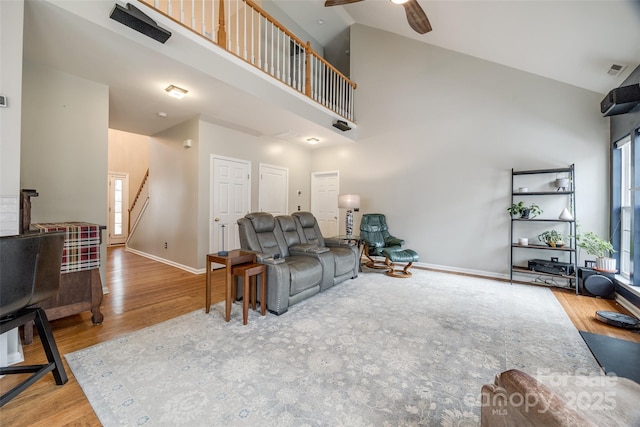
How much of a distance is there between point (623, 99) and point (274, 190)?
17.3ft

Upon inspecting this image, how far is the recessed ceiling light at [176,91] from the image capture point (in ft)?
10.7

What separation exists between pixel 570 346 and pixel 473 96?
13.1ft

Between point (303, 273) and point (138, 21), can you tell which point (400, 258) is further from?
point (138, 21)

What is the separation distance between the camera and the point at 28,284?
4.80 feet

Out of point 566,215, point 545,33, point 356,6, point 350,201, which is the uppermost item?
point 356,6

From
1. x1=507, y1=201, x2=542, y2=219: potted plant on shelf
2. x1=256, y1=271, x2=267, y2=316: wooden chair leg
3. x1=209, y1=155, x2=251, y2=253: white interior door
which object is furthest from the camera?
x1=209, y1=155, x2=251, y2=253: white interior door

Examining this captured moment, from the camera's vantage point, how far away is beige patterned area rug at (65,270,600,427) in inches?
56.9

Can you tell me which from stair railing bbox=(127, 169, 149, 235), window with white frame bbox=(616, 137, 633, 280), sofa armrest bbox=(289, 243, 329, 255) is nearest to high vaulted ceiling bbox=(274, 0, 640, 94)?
window with white frame bbox=(616, 137, 633, 280)

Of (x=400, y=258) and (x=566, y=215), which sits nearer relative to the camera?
(x=566, y=215)

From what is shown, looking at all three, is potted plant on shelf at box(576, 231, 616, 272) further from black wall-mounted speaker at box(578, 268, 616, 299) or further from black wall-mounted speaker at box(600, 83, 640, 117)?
black wall-mounted speaker at box(600, 83, 640, 117)

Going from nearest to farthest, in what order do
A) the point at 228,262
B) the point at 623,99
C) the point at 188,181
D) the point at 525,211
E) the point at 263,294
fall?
the point at 228,262
the point at 263,294
the point at 623,99
the point at 525,211
the point at 188,181

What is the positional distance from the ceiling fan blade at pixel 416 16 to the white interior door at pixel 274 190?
11.7 ft

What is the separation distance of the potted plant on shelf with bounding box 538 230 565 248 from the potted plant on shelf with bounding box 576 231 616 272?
0.19 m

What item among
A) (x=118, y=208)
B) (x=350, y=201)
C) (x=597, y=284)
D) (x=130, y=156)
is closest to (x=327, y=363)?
(x=350, y=201)
